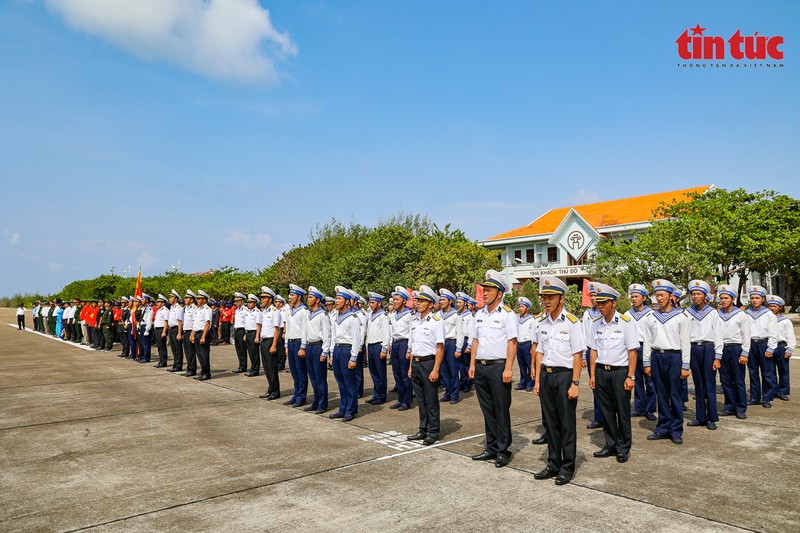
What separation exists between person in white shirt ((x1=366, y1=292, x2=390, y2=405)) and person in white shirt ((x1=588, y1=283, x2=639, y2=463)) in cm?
410

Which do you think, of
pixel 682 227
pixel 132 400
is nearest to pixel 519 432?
pixel 132 400

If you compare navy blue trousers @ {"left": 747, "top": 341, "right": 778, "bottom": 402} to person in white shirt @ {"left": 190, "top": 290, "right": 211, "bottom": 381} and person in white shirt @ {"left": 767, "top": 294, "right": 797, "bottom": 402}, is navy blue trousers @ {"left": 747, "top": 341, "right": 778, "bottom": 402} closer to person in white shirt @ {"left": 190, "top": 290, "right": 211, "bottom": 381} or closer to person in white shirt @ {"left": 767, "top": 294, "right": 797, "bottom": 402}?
person in white shirt @ {"left": 767, "top": 294, "right": 797, "bottom": 402}

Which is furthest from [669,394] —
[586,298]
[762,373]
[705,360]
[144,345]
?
[144,345]

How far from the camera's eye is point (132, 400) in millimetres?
10148

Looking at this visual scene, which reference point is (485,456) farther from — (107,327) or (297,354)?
(107,327)

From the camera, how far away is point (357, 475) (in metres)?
5.61

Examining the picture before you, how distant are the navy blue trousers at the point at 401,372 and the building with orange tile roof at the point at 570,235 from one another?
2847cm

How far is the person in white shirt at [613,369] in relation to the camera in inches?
241

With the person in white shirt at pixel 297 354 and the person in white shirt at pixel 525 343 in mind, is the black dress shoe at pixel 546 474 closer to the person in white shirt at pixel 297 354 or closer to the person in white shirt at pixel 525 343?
the person in white shirt at pixel 297 354

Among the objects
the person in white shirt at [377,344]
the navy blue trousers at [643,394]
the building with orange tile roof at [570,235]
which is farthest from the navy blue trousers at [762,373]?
Result: the building with orange tile roof at [570,235]

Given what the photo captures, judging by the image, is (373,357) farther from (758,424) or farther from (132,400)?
(758,424)

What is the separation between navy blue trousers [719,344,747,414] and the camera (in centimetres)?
820

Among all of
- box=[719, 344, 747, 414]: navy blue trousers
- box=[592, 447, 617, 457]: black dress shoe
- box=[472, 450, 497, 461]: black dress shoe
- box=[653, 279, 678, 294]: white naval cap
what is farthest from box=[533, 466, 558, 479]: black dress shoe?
box=[719, 344, 747, 414]: navy blue trousers

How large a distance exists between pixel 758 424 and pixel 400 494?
5.54 meters
